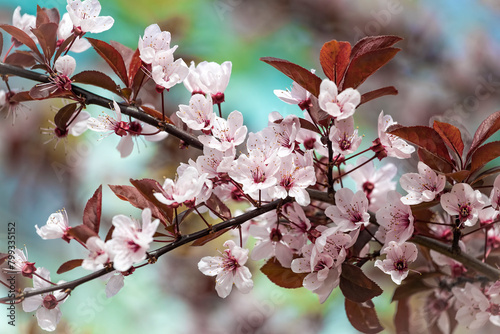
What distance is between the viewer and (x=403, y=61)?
1835 mm

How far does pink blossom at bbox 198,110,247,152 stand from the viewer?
51 cm

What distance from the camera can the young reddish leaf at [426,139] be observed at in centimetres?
48

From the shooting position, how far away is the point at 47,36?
56cm

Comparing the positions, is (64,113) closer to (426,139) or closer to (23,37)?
(23,37)

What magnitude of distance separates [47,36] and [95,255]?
0.97ft

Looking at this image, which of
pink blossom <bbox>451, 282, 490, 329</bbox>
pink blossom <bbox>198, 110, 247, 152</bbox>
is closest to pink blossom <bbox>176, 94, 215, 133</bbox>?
pink blossom <bbox>198, 110, 247, 152</bbox>

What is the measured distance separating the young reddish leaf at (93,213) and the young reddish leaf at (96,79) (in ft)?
0.47

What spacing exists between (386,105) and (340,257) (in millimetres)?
1418

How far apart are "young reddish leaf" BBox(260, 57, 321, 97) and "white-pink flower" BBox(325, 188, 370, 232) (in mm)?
121

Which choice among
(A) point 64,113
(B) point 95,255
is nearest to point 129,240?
(B) point 95,255

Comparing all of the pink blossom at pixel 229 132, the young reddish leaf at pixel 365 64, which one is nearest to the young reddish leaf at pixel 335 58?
the young reddish leaf at pixel 365 64

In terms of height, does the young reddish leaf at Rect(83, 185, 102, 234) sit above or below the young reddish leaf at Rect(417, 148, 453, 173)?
below

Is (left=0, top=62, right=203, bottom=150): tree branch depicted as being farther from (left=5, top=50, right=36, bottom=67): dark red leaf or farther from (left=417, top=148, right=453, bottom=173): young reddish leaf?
(left=417, top=148, right=453, bottom=173): young reddish leaf

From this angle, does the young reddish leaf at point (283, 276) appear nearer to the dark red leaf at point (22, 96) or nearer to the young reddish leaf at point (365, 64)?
the young reddish leaf at point (365, 64)
